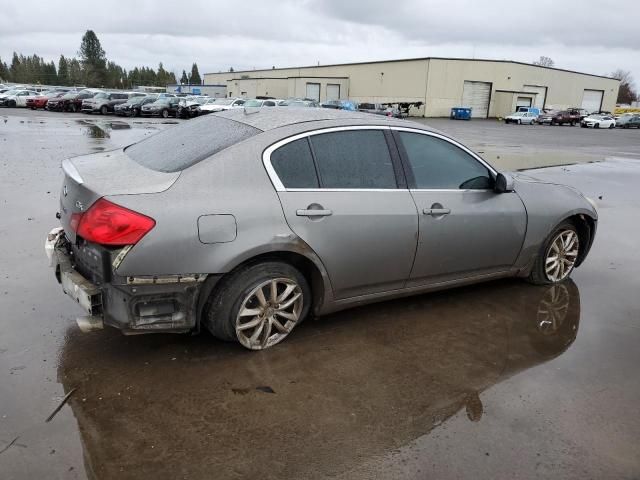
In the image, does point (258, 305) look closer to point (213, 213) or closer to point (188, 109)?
point (213, 213)

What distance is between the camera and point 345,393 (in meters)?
3.27

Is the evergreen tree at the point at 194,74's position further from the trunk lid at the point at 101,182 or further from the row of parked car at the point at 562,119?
the trunk lid at the point at 101,182

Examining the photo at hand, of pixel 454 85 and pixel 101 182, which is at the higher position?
pixel 454 85

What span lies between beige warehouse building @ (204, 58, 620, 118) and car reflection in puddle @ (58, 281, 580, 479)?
5665 centimetres

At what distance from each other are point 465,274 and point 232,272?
2.08 metres

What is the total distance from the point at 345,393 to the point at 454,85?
196 ft

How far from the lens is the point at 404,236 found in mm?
3943

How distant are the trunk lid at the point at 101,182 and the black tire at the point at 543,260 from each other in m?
3.42

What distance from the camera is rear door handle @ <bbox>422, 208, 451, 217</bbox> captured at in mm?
4035

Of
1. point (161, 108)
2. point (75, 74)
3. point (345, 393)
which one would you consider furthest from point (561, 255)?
point (75, 74)

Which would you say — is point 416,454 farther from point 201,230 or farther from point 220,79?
point 220,79

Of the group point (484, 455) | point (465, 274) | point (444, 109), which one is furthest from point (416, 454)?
point (444, 109)

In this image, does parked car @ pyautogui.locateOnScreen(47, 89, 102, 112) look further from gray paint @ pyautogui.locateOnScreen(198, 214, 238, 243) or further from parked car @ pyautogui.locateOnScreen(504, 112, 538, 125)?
parked car @ pyautogui.locateOnScreen(504, 112, 538, 125)

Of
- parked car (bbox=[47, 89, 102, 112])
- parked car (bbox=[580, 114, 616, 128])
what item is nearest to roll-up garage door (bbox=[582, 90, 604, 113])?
parked car (bbox=[580, 114, 616, 128])
